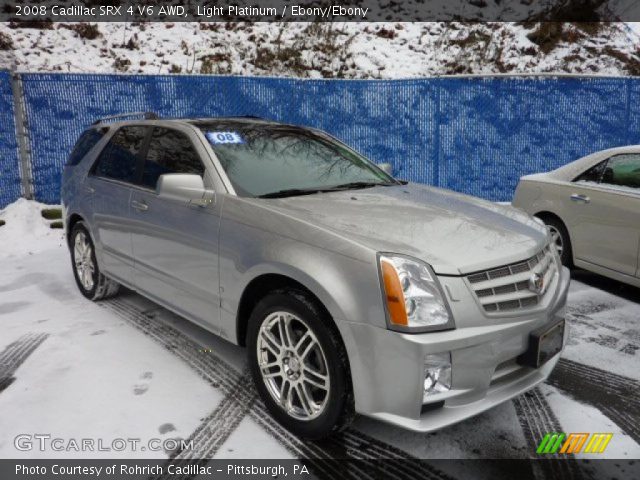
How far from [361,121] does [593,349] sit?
5.94 m

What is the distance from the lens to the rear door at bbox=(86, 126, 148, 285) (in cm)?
424

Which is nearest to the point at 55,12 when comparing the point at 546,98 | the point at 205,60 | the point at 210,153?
the point at 205,60

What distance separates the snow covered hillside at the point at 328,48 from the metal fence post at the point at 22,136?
18.8ft

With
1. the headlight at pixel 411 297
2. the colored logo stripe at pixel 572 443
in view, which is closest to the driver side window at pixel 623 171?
the colored logo stripe at pixel 572 443

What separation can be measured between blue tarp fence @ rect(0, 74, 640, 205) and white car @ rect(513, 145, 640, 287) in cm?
341

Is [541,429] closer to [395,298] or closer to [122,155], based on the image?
[395,298]

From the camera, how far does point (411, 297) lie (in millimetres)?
2412

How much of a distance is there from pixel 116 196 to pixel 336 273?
2503mm

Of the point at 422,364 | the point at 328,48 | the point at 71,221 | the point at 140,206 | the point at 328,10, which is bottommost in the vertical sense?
the point at 422,364

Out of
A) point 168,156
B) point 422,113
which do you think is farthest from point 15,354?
point 422,113

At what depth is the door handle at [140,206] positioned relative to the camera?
392 cm

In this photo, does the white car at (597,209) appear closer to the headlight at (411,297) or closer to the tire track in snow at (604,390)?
the tire track in snow at (604,390)

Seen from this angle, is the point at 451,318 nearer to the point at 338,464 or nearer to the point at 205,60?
the point at 338,464

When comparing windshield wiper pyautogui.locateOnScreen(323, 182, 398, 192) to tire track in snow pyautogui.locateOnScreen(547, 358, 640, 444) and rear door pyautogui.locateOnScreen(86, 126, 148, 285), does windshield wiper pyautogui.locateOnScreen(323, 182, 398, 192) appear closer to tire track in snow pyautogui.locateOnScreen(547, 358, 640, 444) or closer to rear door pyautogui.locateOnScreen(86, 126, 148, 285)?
rear door pyautogui.locateOnScreen(86, 126, 148, 285)
